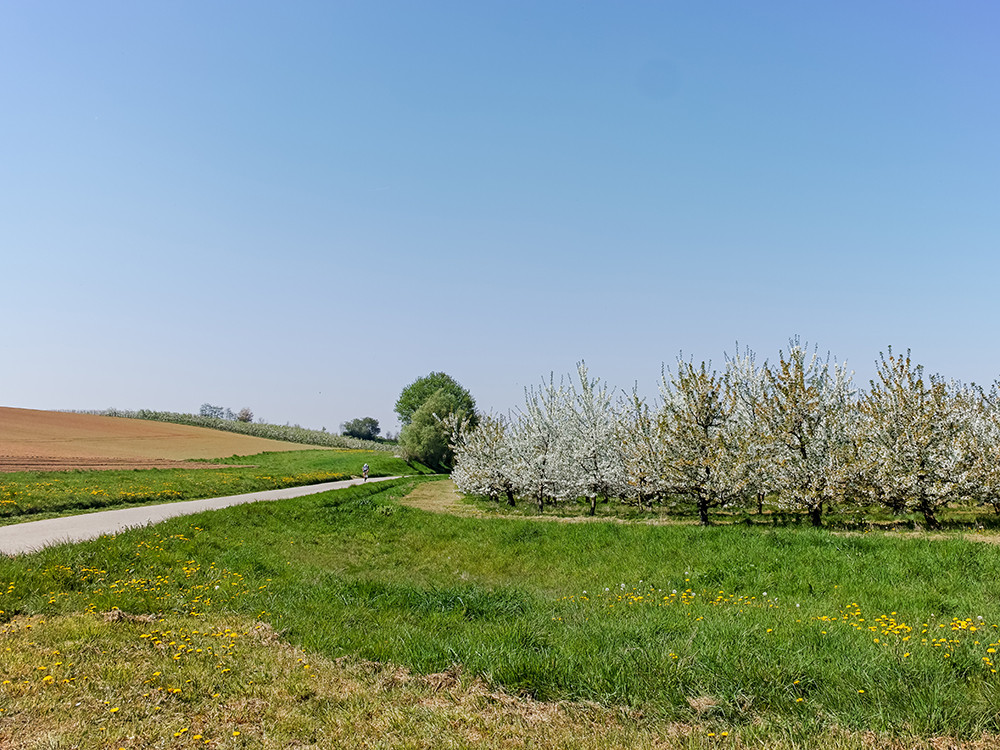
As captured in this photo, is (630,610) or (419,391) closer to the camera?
(630,610)

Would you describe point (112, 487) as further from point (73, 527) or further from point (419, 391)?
point (419, 391)

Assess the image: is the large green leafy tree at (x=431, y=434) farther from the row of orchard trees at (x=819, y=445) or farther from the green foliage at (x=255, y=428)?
the row of orchard trees at (x=819, y=445)

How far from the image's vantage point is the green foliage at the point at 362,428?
4916 inches

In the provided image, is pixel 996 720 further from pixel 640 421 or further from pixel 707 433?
pixel 640 421

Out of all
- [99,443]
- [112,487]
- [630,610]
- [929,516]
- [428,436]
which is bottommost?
[112,487]

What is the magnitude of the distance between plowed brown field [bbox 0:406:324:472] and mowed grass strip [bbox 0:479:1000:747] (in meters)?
25.5

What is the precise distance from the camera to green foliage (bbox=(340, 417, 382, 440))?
124875 millimetres

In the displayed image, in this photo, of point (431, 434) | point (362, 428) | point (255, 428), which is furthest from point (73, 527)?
point (362, 428)

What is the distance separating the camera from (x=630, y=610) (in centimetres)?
968

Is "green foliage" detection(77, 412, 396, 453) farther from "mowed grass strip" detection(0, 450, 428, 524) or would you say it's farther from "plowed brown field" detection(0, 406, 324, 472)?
"mowed grass strip" detection(0, 450, 428, 524)

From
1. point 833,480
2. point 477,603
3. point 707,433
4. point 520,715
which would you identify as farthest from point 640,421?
point 520,715

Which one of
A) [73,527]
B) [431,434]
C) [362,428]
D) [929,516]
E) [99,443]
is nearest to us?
[73,527]

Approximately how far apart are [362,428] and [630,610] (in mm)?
120946

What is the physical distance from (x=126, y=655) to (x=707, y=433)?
58.9 ft
